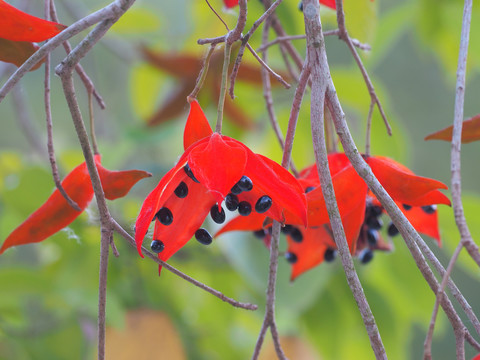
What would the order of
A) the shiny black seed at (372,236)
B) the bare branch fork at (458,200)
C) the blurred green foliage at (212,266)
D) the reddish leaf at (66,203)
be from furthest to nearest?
the blurred green foliage at (212,266)
the shiny black seed at (372,236)
the reddish leaf at (66,203)
the bare branch fork at (458,200)

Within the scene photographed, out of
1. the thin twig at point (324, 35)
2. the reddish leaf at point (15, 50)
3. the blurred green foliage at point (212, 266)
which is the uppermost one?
the thin twig at point (324, 35)

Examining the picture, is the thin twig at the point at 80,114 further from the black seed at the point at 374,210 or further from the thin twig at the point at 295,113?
the black seed at the point at 374,210

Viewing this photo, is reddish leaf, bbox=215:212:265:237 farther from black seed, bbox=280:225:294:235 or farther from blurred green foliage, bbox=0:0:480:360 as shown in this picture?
blurred green foliage, bbox=0:0:480:360

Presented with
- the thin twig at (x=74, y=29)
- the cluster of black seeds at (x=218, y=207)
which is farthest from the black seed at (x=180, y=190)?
the thin twig at (x=74, y=29)

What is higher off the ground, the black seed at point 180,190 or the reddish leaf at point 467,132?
the reddish leaf at point 467,132

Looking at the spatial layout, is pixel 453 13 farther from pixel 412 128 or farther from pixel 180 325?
pixel 412 128

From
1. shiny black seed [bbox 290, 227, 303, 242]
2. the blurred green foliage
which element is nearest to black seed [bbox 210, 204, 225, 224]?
shiny black seed [bbox 290, 227, 303, 242]

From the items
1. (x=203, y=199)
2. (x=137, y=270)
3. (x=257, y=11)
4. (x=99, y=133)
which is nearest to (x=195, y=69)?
(x=257, y=11)
